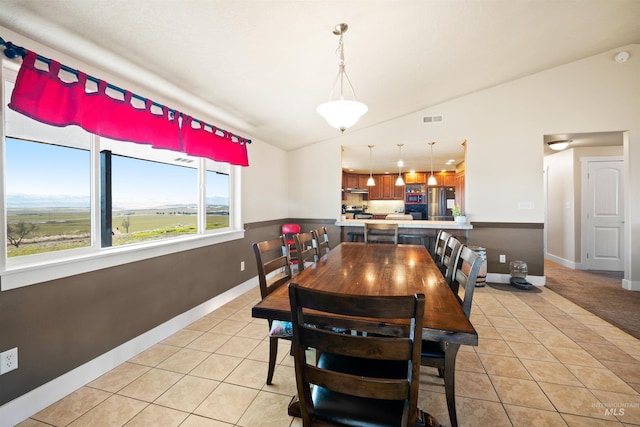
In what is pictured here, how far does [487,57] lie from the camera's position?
10.4ft

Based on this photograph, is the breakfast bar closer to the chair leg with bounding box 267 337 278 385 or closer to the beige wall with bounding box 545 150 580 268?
the beige wall with bounding box 545 150 580 268

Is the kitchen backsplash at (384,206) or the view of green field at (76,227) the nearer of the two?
the view of green field at (76,227)

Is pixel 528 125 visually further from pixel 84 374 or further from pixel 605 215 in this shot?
pixel 84 374

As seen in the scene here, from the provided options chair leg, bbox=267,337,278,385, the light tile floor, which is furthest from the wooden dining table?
the light tile floor

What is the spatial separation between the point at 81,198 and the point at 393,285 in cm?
222

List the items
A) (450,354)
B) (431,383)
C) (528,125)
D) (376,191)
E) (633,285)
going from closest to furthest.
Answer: (450,354)
(431,383)
(633,285)
(528,125)
(376,191)

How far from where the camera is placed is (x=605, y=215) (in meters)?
4.91

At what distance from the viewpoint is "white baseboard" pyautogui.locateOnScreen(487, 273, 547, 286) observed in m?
4.07

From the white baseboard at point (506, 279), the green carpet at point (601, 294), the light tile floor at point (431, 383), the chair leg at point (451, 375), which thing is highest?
the chair leg at point (451, 375)

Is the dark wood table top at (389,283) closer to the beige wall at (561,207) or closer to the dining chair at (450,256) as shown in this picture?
the dining chair at (450,256)

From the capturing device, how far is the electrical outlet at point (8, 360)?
1483 millimetres

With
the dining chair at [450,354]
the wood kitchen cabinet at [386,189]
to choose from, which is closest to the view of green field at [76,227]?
the dining chair at [450,354]

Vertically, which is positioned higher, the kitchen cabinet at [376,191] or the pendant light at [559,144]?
the pendant light at [559,144]

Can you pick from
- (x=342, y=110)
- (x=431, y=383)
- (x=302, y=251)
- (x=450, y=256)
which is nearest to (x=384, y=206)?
(x=450, y=256)
